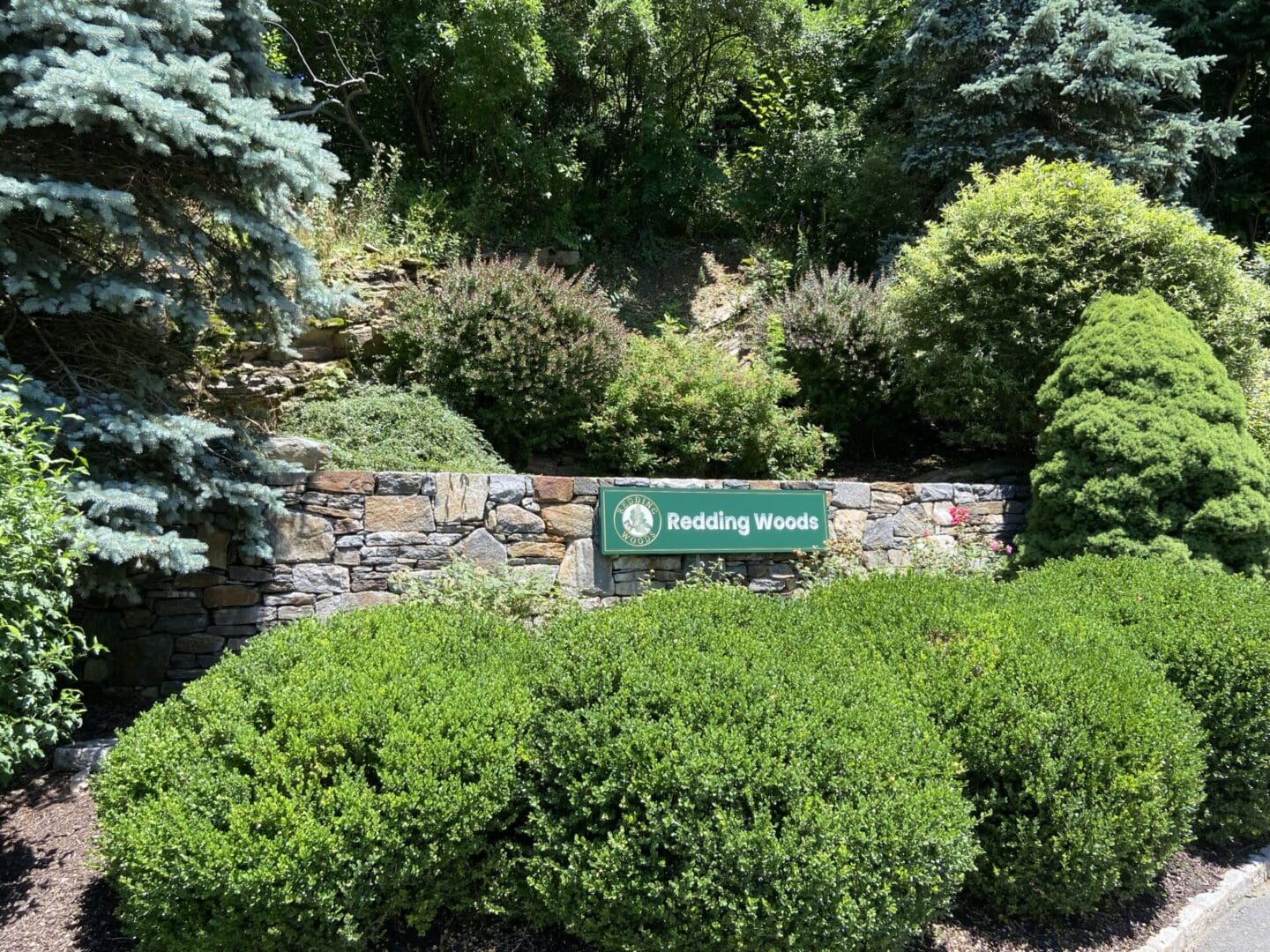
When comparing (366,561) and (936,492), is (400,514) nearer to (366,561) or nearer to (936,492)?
(366,561)

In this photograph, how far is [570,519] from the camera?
5980 millimetres

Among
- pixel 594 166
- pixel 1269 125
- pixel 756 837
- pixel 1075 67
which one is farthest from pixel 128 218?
pixel 1269 125

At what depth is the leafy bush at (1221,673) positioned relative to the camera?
4184 millimetres

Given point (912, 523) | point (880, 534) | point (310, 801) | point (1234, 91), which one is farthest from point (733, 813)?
point (1234, 91)

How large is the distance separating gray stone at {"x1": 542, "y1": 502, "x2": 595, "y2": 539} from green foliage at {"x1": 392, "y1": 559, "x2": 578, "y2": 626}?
0.36 meters

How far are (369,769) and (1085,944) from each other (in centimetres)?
310

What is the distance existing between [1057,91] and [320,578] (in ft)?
35.1

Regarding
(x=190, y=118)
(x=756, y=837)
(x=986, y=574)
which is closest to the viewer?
(x=756, y=837)

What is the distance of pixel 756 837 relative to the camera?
8.84ft

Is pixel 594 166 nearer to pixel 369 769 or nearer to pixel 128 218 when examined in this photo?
pixel 128 218

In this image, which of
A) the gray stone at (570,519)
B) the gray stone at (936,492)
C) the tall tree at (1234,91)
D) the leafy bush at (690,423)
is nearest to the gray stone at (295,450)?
the gray stone at (570,519)

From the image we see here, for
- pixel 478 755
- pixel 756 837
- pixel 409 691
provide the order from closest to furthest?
pixel 756 837, pixel 478 755, pixel 409 691

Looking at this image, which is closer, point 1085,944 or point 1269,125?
point 1085,944

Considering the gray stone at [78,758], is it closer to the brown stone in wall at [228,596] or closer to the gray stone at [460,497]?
the brown stone in wall at [228,596]
